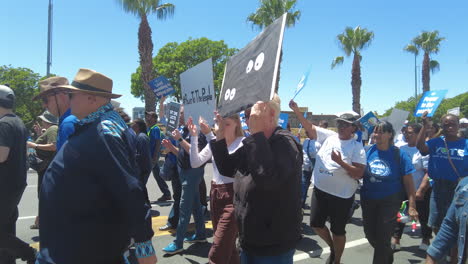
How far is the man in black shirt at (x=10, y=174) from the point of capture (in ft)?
10.5

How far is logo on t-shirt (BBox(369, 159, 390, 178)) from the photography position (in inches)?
147

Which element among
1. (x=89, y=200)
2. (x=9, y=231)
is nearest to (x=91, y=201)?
(x=89, y=200)

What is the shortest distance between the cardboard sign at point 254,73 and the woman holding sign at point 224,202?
36 cm

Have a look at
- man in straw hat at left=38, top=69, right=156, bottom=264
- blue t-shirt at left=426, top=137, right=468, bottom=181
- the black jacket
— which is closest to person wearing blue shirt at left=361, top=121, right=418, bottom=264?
blue t-shirt at left=426, top=137, right=468, bottom=181

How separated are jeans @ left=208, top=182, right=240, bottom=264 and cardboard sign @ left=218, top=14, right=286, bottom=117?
1021 millimetres

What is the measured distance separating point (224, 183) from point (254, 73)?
147 cm

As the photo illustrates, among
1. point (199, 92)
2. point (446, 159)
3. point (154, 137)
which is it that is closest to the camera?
point (199, 92)

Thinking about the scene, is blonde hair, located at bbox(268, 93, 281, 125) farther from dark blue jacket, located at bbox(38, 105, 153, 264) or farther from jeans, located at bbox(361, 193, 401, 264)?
jeans, located at bbox(361, 193, 401, 264)

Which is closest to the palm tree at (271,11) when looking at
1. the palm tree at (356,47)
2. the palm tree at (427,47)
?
the palm tree at (356,47)

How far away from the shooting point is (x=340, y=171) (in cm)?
394

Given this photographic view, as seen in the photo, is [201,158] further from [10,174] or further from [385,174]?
[385,174]

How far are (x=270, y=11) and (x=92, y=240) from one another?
2211 centimetres

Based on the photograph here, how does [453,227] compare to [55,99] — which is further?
[55,99]

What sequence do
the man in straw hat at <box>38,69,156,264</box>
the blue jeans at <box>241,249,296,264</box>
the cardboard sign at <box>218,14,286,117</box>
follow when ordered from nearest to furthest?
the man in straw hat at <box>38,69,156,264</box>
the cardboard sign at <box>218,14,286,117</box>
the blue jeans at <box>241,249,296,264</box>
